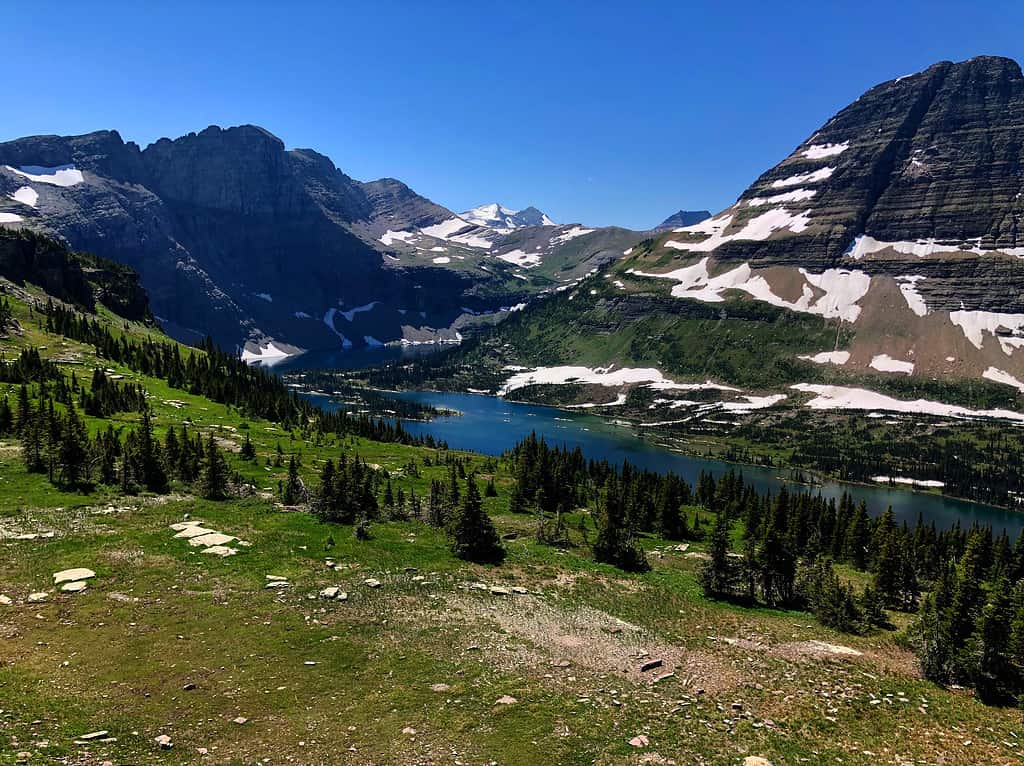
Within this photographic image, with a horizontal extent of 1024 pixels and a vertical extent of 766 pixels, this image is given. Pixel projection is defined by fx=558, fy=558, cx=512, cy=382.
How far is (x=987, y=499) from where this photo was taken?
191875mm

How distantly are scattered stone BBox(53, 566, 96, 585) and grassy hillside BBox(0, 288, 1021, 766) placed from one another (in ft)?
1.60

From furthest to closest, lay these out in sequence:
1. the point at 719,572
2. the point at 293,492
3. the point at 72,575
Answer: the point at 293,492 → the point at 719,572 → the point at 72,575

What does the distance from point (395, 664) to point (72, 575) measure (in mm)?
18222

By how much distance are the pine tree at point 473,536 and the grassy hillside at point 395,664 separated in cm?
149

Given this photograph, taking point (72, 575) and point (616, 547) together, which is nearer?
point (72, 575)

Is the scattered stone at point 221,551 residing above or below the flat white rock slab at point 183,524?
below

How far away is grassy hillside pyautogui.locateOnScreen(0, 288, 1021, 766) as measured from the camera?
20047 millimetres

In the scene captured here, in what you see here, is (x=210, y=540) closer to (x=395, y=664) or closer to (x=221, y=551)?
(x=221, y=551)

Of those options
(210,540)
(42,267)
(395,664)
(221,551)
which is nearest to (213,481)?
(210,540)

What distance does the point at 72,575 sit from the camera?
29234 millimetres

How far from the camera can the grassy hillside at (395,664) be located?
20.0m

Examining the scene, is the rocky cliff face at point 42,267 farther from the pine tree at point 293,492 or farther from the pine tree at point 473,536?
the pine tree at point 473,536

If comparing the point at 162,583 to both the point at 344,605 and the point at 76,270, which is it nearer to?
the point at 344,605

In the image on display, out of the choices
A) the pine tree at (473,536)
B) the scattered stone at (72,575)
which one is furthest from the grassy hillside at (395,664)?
the pine tree at (473,536)
